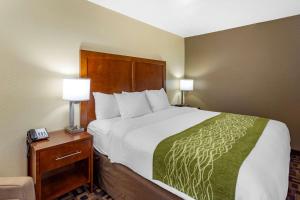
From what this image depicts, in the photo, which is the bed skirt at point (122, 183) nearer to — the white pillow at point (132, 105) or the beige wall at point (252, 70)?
the white pillow at point (132, 105)

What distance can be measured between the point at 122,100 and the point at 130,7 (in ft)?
4.56

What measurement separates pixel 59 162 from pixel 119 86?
137 cm

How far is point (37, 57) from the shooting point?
187 cm

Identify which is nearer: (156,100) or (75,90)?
(75,90)

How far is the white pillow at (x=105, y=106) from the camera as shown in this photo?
224 centimetres

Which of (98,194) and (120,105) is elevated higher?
(120,105)

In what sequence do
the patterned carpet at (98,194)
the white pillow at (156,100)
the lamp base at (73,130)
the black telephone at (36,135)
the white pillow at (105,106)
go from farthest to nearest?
1. the white pillow at (156,100)
2. the white pillow at (105,106)
3. the lamp base at (73,130)
4. the patterned carpet at (98,194)
5. the black telephone at (36,135)

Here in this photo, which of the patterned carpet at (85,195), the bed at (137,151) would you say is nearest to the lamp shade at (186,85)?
the bed at (137,151)

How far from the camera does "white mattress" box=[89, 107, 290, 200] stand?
1.00 meters

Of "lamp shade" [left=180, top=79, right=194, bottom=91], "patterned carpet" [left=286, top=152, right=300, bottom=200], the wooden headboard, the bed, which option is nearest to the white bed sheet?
the bed

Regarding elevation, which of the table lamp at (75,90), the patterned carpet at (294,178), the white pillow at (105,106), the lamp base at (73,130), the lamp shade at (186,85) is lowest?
the patterned carpet at (294,178)

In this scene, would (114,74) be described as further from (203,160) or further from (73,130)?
(203,160)

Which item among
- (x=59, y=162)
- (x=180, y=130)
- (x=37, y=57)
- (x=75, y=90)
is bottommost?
(x=59, y=162)

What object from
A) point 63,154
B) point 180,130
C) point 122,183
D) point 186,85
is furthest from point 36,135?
point 186,85
